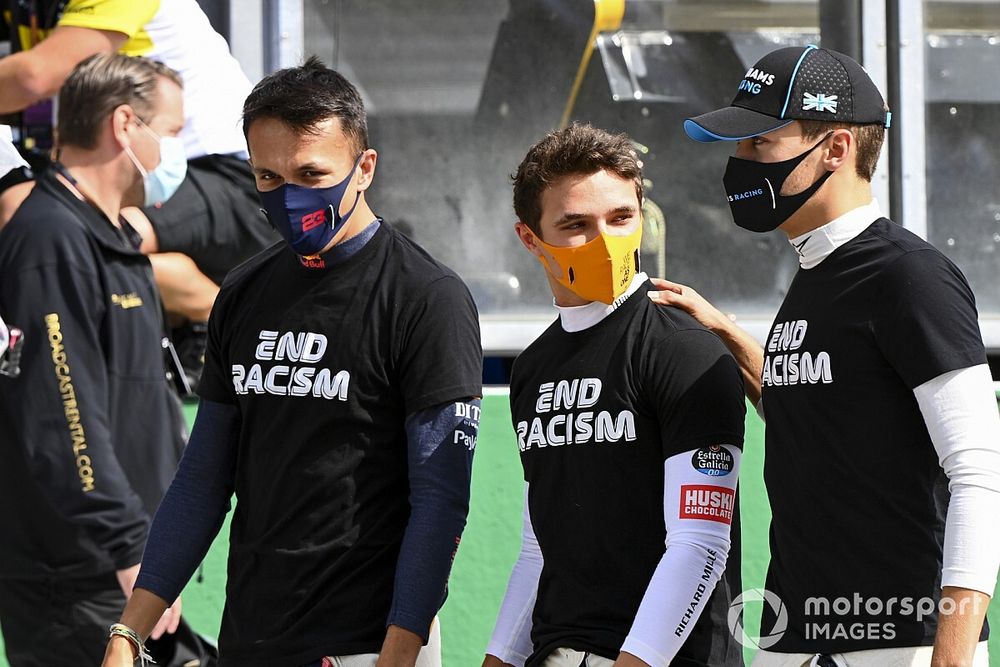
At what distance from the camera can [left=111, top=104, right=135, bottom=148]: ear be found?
171 inches

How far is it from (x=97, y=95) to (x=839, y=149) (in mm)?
2567

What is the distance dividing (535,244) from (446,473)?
0.56m

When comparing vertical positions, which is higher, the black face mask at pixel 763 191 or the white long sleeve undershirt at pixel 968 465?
the black face mask at pixel 763 191

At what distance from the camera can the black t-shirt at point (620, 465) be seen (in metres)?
2.59

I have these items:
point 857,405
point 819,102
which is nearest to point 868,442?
point 857,405

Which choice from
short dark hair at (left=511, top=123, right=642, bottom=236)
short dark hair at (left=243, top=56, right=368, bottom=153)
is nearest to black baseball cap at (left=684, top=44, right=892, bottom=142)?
short dark hair at (left=511, top=123, right=642, bottom=236)

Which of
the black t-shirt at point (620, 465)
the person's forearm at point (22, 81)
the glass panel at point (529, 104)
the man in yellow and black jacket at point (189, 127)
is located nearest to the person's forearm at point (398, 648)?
the black t-shirt at point (620, 465)

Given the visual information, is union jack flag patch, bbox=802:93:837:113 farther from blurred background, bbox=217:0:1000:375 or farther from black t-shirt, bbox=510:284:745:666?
blurred background, bbox=217:0:1000:375

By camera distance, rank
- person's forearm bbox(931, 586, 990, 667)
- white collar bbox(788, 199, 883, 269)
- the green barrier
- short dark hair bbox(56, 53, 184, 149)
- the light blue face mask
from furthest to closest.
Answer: the green barrier < the light blue face mask < short dark hair bbox(56, 53, 184, 149) < white collar bbox(788, 199, 883, 269) < person's forearm bbox(931, 586, 990, 667)

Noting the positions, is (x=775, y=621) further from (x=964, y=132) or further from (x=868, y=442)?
(x=964, y=132)

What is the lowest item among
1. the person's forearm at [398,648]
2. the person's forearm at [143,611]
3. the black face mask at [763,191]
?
the person's forearm at [143,611]

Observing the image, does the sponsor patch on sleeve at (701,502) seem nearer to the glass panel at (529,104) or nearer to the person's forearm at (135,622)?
the person's forearm at (135,622)

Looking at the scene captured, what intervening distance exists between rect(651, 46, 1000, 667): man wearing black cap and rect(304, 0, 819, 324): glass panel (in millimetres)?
2443

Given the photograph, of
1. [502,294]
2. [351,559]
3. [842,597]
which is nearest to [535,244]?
[351,559]
